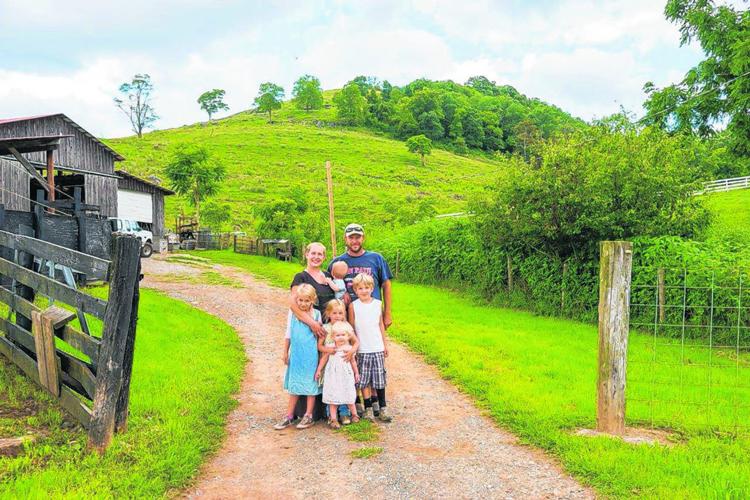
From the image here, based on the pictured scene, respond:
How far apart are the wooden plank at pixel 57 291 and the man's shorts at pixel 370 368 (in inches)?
101

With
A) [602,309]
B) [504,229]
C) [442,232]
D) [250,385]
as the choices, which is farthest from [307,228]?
[602,309]

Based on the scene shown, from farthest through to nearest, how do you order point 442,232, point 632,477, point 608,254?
point 442,232
point 608,254
point 632,477

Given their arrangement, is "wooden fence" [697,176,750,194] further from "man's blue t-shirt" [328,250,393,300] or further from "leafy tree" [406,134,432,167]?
"leafy tree" [406,134,432,167]

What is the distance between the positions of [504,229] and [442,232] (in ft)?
16.5

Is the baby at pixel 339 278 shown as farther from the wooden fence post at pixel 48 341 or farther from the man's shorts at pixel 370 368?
the wooden fence post at pixel 48 341

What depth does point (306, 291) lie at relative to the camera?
18.2 ft

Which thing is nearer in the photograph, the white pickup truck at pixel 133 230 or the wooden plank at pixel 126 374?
the wooden plank at pixel 126 374

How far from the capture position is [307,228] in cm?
3175

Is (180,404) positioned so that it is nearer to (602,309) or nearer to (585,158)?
(602,309)

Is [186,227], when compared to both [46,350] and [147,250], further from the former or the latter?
[46,350]

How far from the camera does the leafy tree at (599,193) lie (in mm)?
13836

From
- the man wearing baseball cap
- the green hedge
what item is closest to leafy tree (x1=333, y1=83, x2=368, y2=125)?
the green hedge

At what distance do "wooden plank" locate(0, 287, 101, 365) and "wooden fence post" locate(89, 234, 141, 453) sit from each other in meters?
0.14

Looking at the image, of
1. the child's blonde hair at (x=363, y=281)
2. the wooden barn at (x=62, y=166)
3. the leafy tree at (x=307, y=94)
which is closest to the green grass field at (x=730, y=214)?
the child's blonde hair at (x=363, y=281)
